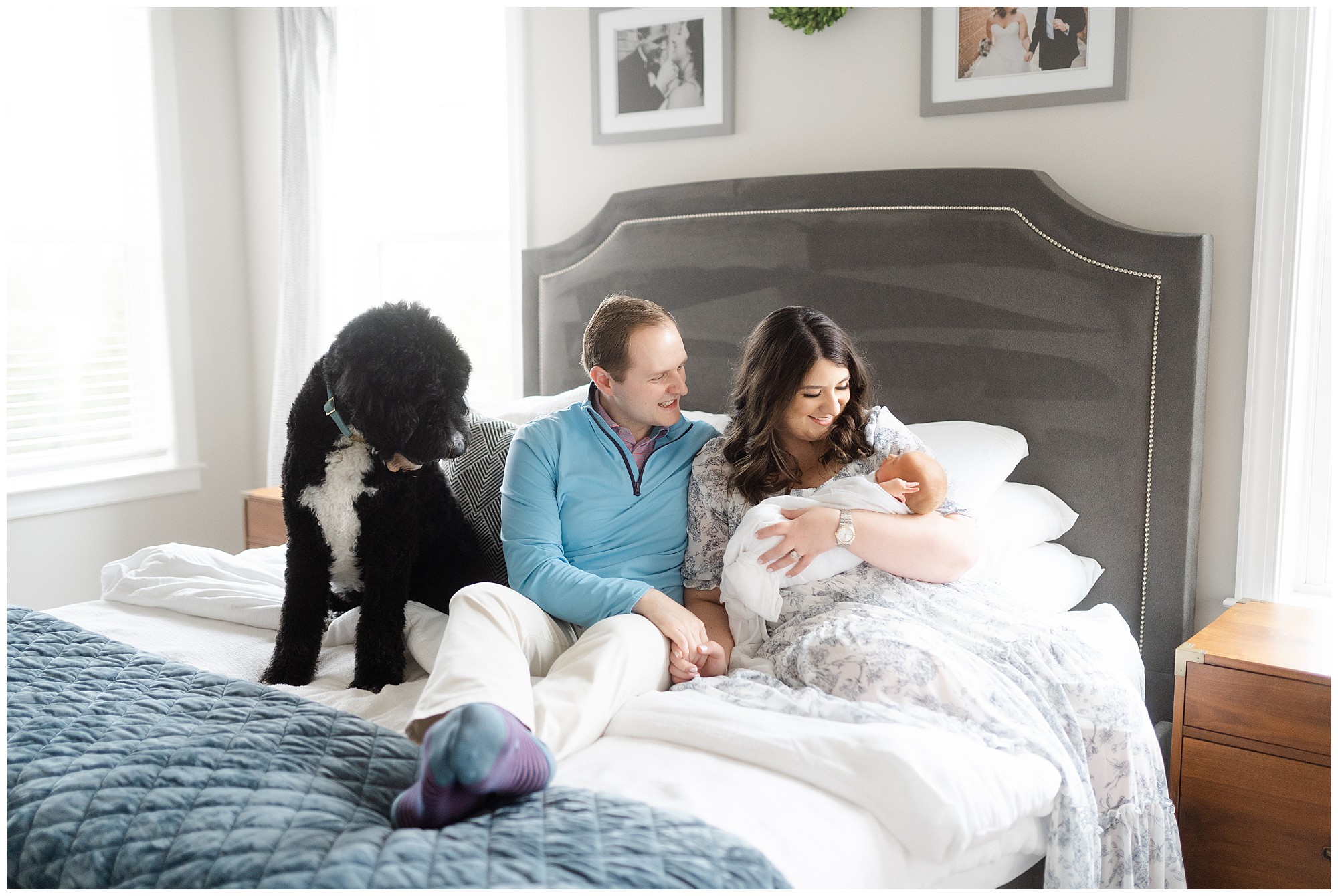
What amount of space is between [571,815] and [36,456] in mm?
3075

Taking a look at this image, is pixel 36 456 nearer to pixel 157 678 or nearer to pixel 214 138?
pixel 214 138

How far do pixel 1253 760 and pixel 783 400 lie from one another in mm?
1037

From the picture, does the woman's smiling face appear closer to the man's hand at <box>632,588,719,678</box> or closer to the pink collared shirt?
Answer: the pink collared shirt

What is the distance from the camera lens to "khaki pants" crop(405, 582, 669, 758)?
1370 mm

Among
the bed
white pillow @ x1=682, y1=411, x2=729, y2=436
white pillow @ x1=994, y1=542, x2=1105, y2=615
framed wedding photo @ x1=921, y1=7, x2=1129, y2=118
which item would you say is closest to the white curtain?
the bed

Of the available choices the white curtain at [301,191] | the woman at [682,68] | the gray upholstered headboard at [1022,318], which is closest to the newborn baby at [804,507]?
the gray upholstered headboard at [1022,318]

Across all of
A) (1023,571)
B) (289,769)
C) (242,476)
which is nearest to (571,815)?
(289,769)

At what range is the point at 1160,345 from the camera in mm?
2119

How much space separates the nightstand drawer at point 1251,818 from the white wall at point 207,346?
3.42 m

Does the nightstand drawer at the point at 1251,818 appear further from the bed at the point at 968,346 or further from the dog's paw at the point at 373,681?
the dog's paw at the point at 373,681

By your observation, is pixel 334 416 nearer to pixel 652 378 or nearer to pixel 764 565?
pixel 652 378

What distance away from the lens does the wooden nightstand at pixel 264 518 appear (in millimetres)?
3143

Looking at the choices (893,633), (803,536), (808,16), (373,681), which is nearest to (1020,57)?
(808,16)

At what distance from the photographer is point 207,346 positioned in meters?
3.88
